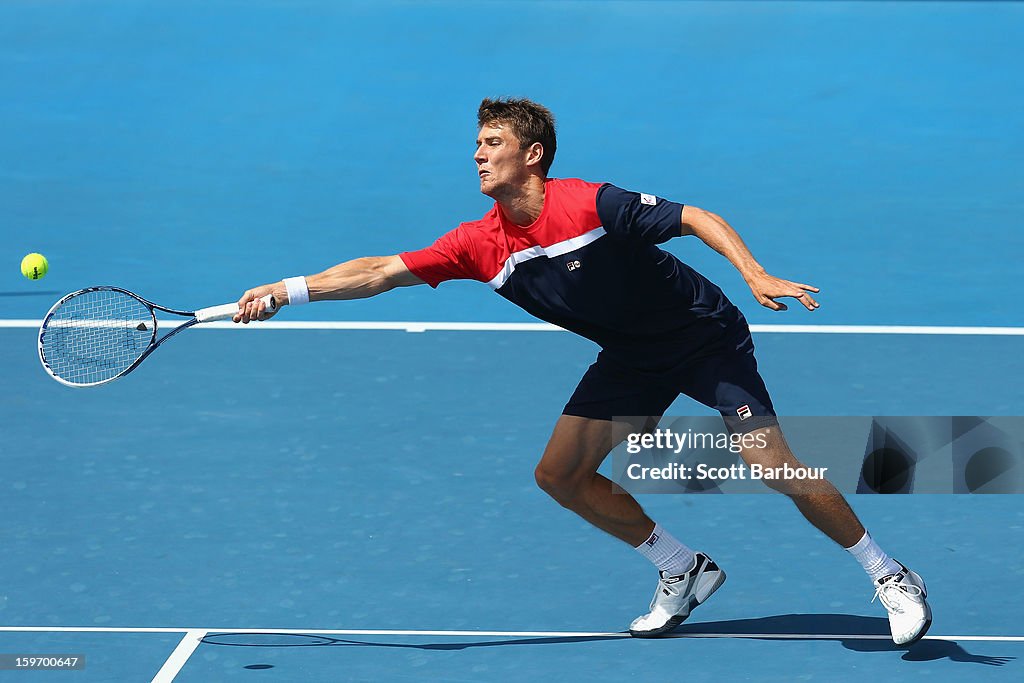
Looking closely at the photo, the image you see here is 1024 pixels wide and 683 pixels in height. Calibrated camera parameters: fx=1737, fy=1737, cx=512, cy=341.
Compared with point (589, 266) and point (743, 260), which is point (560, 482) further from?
point (743, 260)

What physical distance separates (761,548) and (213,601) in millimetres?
2325

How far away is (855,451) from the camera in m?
8.55

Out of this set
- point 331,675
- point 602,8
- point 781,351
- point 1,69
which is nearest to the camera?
point 331,675

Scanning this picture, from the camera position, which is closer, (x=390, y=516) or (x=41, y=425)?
(x=390, y=516)

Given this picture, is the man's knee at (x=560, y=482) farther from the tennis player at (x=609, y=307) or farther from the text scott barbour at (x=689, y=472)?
the text scott barbour at (x=689, y=472)

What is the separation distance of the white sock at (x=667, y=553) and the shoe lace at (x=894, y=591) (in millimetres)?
753

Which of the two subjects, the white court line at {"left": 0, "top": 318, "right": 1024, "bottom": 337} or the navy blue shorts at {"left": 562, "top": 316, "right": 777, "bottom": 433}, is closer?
the navy blue shorts at {"left": 562, "top": 316, "right": 777, "bottom": 433}

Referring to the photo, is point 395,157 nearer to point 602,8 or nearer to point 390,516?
point 602,8

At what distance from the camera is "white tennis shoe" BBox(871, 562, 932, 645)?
6324mm

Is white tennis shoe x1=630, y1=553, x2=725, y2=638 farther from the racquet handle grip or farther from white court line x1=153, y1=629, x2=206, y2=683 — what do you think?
the racquet handle grip

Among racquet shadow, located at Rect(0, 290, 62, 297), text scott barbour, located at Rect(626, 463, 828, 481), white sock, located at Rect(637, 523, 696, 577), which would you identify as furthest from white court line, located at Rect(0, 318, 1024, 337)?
white sock, located at Rect(637, 523, 696, 577)

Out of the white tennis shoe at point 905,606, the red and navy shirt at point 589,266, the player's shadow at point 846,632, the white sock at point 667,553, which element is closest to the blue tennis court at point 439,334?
the player's shadow at point 846,632

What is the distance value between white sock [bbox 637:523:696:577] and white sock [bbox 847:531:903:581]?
0.66m

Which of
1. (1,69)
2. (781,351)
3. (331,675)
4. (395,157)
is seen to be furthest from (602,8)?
(331,675)
